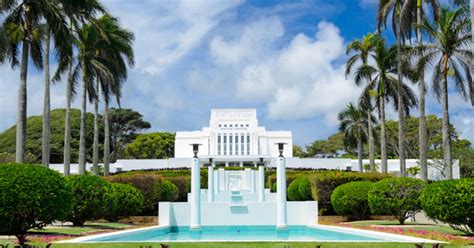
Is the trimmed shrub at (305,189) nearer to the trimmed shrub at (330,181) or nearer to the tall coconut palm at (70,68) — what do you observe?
the trimmed shrub at (330,181)

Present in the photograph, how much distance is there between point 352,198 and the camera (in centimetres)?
2083

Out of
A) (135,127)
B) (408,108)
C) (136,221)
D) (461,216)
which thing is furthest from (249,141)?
(461,216)

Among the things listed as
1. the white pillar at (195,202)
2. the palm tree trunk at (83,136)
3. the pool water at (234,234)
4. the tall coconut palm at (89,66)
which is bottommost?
the pool water at (234,234)

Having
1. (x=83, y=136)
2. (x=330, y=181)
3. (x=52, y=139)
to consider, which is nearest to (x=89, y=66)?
(x=83, y=136)

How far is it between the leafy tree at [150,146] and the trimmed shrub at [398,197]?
172ft

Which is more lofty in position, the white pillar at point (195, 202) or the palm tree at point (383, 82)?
the palm tree at point (383, 82)

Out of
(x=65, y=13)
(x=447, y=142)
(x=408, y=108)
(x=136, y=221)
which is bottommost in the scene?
(x=136, y=221)

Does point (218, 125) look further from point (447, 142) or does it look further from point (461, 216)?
point (461, 216)

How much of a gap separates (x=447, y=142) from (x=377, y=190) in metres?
6.38

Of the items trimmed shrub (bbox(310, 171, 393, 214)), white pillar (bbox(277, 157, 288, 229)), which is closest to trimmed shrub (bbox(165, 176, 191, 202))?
trimmed shrub (bbox(310, 171, 393, 214))

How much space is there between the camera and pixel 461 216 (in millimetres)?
13391

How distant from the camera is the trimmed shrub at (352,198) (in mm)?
20844

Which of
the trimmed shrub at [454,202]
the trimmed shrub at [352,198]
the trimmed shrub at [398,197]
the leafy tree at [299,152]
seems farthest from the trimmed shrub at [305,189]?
the leafy tree at [299,152]

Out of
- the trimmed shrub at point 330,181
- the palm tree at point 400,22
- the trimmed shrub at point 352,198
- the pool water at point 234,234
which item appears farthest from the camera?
the palm tree at point 400,22
